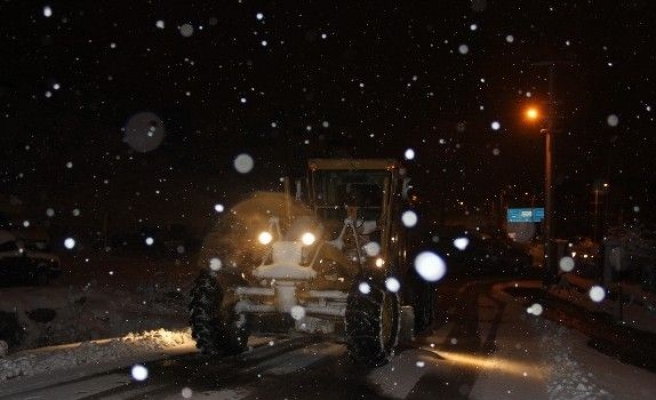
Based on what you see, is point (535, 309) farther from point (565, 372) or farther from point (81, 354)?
point (81, 354)

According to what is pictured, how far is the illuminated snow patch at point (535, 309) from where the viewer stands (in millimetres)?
22438

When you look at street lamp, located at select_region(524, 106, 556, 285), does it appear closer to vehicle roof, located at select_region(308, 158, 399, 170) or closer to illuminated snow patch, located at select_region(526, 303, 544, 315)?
illuminated snow patch, located at select_region(526, 303, 544, 315)

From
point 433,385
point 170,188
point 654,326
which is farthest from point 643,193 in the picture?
point 433,385

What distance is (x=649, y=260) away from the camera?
910 inches

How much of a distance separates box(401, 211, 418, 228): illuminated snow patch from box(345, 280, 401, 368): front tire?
312 cm

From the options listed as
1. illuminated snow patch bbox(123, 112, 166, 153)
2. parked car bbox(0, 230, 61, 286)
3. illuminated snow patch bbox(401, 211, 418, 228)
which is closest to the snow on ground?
illuminated snow patch bbox(401, 211, 418, 228)

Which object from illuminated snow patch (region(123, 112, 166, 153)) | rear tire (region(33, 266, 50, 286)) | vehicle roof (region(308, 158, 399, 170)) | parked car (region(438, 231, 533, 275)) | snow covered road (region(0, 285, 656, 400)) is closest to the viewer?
snow covered road (region(0, 285, 656, 400))

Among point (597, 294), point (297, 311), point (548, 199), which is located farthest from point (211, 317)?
point (548, 199)

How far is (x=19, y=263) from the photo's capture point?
24.0 metres

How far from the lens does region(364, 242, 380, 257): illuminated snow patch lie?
1268cm

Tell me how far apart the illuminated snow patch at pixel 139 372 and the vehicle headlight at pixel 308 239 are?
124 inches

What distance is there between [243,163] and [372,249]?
32597 millimetres

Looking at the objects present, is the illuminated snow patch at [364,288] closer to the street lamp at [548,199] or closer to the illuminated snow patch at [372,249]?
the illuminated snow patch at [372,249]

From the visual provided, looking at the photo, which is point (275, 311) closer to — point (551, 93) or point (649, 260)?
point (649, 260)
